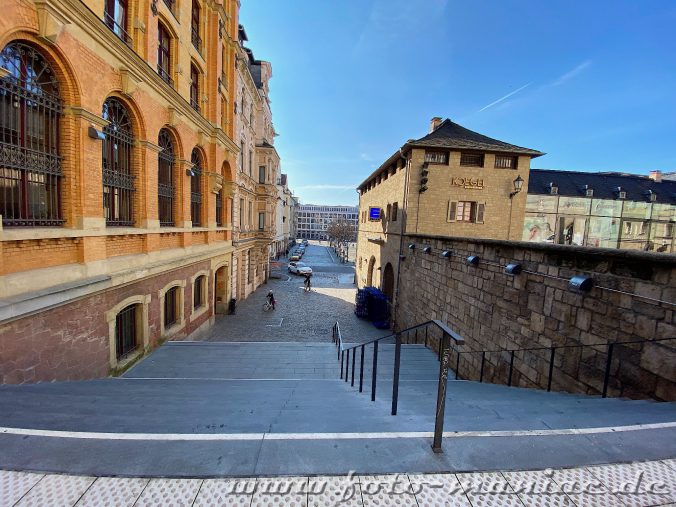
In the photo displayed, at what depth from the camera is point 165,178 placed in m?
9.24

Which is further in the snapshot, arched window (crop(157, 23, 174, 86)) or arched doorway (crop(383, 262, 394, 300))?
arched doorway (crop(383, 262, 394, 300))

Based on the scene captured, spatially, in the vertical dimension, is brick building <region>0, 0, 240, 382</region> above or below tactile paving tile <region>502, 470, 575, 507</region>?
above

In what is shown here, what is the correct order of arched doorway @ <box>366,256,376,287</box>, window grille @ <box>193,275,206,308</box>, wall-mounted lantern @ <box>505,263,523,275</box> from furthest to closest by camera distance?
arched doorway @ <box>366,256,376,287</box> → window grille @ <box>193,275,206,308</box> → wall-mounted lantern @ <box>505,263,523,275</box>

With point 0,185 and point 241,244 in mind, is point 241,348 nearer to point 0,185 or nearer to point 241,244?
point 0,185

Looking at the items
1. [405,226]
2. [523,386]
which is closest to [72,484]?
[523,386]

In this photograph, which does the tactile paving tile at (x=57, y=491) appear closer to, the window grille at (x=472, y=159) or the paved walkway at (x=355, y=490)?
the paved walkway at (x=355, y=490)

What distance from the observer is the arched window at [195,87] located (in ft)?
35.9

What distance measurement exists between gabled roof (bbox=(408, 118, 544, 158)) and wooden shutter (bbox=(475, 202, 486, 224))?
9.14 feet

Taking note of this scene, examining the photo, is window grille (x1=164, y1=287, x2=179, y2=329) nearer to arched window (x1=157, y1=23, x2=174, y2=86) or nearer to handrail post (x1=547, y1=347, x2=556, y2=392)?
arched window (x1=157, y1=23, x2=174, y2=86)

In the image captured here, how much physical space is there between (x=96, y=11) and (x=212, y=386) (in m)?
7.63

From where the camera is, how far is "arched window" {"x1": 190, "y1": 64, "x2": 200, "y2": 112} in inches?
431

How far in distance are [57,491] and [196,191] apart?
11.0m

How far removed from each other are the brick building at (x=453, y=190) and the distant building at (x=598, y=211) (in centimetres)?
1134

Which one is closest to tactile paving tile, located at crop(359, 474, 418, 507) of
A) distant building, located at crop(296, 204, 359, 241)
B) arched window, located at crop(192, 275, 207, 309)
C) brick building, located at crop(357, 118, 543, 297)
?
arched window, located at crop(192, 275, 207, 309)
